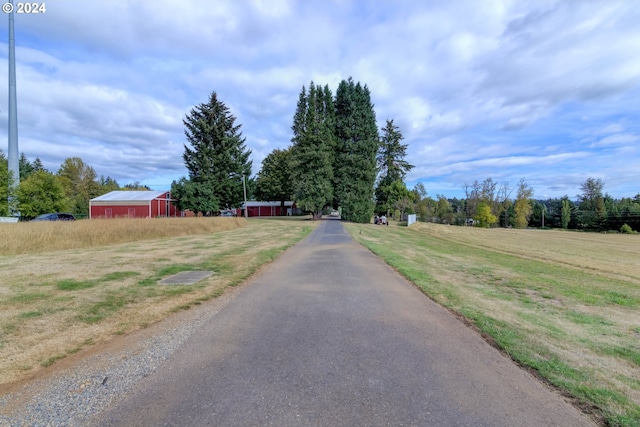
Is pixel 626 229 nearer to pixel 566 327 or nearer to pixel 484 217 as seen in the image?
pixel 484 217

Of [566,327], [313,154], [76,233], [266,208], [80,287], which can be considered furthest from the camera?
[266,208]

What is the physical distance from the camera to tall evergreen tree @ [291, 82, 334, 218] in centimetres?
4312

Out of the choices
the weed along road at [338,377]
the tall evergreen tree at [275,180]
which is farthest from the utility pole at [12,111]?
the tall evergreen tree at [275,180]

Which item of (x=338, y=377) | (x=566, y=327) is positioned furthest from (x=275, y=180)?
(x=338, y=377)

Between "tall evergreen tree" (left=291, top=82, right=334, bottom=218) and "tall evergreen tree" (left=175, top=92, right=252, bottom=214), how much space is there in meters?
9.74

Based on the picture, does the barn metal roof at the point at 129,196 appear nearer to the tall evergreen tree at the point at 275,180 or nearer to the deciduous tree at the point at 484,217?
the tall evergreen tree at the point at 275,180

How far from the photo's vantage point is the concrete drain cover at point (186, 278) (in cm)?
806

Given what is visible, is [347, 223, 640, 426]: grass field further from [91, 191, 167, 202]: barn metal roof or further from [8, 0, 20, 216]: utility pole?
[91, 191, 167, 202]: barn metal roof

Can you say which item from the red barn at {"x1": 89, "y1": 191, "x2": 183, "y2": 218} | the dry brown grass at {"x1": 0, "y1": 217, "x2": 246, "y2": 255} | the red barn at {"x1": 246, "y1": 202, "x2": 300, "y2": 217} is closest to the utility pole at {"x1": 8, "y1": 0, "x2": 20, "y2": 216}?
the dry brown grass at {"x1": 0, "y1": 217, "x2": 246, "y2": 255}

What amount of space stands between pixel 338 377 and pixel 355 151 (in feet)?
147

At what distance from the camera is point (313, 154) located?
141 feet

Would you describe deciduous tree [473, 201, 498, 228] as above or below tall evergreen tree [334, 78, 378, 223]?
below

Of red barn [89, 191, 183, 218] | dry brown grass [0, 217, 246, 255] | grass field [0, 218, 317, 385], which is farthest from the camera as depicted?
red barn [89, 191, 183, 218]

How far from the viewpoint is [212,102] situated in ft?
162
